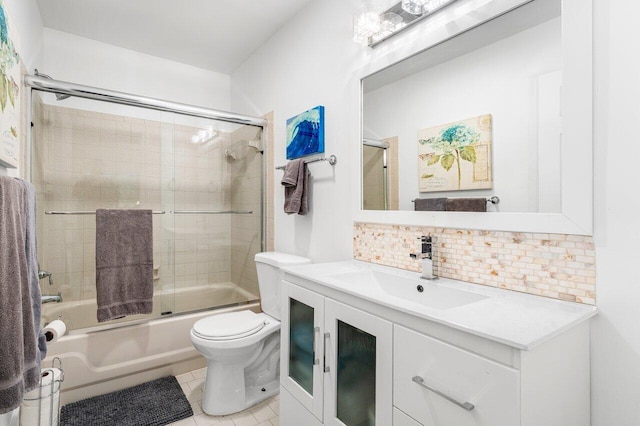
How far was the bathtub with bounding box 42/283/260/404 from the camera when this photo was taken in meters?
1.95

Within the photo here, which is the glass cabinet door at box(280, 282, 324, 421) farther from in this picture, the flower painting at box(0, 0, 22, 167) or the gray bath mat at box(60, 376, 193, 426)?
the flower painting at box(0, 0, 22, 167)

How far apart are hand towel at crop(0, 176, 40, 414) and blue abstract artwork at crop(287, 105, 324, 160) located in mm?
1409

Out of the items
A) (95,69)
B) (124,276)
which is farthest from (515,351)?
(95,69)

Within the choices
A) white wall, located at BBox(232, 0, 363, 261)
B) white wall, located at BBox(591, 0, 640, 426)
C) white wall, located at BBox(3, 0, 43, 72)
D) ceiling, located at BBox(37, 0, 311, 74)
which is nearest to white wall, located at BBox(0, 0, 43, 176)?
white wall, located at BBox(3, 0, 43, 72)

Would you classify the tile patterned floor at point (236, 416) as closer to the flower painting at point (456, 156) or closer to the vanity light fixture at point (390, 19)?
the flower painting at point (456, 156)

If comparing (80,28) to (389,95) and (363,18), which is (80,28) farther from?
(389,95)

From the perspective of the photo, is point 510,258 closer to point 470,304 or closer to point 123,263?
point 470,304

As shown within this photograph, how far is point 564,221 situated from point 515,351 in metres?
0.51

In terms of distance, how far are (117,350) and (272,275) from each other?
1.09 m

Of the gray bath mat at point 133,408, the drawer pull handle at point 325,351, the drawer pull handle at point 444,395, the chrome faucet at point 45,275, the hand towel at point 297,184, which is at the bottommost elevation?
the gray bath mat at point 133,408

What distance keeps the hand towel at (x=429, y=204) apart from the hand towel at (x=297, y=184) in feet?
2.74

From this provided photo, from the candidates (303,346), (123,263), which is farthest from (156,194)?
(303,346)

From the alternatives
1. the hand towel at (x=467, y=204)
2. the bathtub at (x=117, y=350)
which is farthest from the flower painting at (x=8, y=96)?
the hand towel at (x=467, y=204)

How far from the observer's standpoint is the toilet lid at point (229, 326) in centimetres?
179
